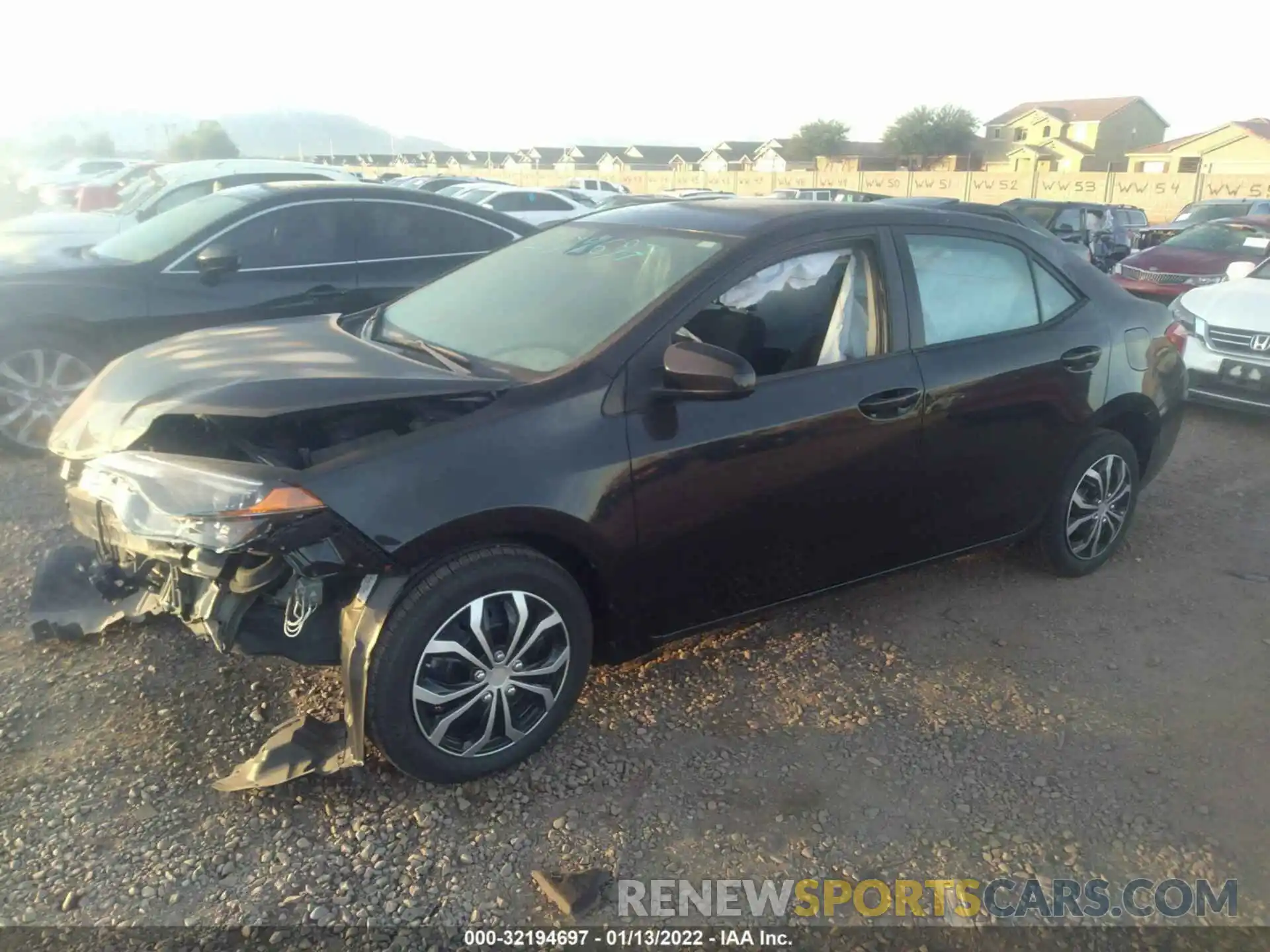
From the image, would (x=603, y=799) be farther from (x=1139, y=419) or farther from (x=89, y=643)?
(x=1139, y=419)

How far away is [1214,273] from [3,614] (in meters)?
12.6

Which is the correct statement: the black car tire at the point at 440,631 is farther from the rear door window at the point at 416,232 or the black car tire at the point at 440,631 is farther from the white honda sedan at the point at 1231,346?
the white honda sedan at the point at 1231,346

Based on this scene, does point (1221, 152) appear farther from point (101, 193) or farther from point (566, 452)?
point (566, 452)

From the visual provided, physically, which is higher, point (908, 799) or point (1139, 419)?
point (1139, 419)

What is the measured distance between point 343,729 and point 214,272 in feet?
13.0

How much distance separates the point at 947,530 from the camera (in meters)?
3.81

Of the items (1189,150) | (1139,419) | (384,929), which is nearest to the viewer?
(384,929)

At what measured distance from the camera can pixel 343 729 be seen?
290 cm

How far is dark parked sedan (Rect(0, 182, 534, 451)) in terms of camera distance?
5480mm

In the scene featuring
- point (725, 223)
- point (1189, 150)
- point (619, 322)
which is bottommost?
point (1189, 150)

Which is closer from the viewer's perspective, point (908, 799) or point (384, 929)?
point (384, 929)

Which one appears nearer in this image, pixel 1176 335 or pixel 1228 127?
pixel 1176 335

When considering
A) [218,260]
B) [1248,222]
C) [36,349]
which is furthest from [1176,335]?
[1248,222]

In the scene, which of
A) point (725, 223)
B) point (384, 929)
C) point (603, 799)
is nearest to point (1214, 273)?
point (725, 223)
